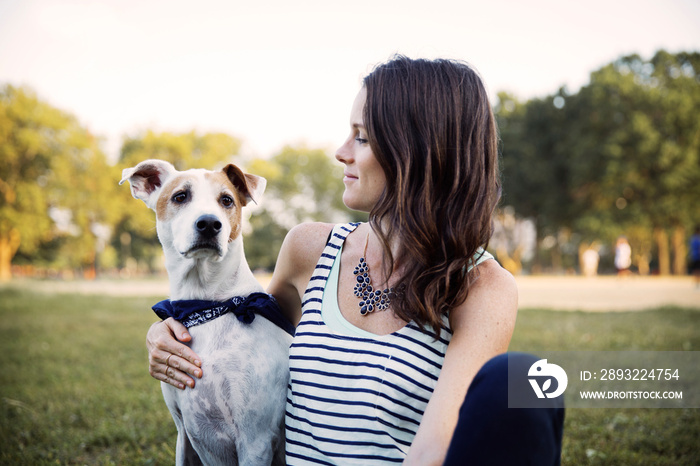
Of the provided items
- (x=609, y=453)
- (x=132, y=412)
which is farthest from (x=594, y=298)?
(x=132, y=412)

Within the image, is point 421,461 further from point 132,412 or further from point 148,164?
point 132,412

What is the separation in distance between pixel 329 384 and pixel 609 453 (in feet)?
10.0

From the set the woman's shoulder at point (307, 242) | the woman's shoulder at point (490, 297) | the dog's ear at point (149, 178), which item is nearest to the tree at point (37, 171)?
the dog's ear at point (149, 178)

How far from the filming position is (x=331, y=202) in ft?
188

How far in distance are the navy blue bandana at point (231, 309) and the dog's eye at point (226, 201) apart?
60 cm

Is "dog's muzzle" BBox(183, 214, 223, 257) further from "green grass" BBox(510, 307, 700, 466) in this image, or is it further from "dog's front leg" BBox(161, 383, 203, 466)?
"green grass" BBox(510, 307, 700, 466)

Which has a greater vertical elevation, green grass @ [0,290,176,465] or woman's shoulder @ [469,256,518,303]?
woman's shoulder @ [469,256,518,303]

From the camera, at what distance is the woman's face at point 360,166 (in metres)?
2.27

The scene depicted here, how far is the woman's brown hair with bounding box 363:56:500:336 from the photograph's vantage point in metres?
2.09

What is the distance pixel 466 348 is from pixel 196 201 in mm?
1715

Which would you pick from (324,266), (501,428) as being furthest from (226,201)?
(501,428)

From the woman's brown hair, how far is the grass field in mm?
2683

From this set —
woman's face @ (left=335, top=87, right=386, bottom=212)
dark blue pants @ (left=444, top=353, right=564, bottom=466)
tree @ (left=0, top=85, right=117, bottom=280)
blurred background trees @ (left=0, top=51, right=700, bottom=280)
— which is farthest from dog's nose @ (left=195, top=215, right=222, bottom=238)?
tree @ (left=0, top=85, right=117, bottom=280)

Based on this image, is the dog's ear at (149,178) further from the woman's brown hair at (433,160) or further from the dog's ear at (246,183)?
the woman's brown hair at (433,160)
